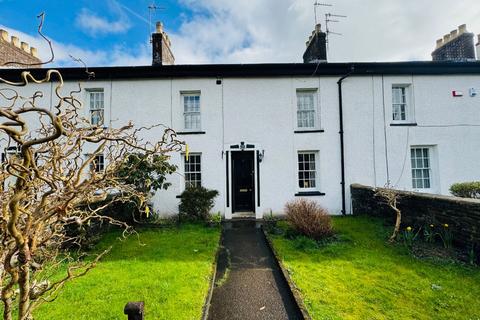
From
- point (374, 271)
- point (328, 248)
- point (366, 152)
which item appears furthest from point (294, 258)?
point (366, 152)

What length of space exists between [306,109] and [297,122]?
75 centimetres

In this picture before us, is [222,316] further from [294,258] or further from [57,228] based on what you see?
[57,228]

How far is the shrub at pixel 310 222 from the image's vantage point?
7320mm

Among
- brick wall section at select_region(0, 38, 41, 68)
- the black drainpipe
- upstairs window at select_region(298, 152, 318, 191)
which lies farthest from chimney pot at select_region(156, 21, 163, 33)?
upstairs window at select_region(298, 152, 318, 191)

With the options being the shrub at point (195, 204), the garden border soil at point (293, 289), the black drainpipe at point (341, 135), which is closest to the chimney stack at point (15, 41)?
the shrub at point (195, 204)

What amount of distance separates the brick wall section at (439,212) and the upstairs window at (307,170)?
2.24 m

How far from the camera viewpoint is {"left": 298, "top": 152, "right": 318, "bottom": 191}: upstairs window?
10.8 meters

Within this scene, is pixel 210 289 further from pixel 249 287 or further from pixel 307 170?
pixel 307 170

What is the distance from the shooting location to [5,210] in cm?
181

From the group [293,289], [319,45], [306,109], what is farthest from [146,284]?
[319,45]

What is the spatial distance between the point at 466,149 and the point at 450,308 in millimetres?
9670

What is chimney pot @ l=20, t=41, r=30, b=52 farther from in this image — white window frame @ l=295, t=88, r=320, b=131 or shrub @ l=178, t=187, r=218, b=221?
white window frame @ l=295, t=88, r=320, b=131

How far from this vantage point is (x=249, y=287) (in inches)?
196

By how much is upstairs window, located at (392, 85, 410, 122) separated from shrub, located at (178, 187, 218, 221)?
9032 millimetres
